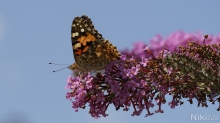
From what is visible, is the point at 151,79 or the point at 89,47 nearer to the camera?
the point at 151,79

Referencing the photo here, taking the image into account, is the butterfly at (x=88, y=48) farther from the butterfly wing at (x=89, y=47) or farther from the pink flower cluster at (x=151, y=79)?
the pink flower cluster at (x=151, y=79)

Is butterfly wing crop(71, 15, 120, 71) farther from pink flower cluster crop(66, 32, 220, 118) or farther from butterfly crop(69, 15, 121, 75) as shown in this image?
pink flower cluster crop(66, 32, 220, 118)

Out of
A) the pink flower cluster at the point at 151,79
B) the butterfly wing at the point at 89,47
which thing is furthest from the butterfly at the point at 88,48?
the pink flower cluster at the point at 151,79

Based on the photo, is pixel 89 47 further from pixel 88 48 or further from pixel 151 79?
pixel 151 79

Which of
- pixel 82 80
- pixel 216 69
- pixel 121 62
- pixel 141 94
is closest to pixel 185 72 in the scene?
pixel 216 69

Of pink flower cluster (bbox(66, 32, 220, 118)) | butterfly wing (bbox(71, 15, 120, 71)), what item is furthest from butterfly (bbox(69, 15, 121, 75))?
pink flower cluster (bbox(66, 32, 220, 118))

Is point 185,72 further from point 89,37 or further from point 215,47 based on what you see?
point 89,37

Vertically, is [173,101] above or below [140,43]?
below

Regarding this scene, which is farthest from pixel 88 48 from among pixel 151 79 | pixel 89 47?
pixel 151 79

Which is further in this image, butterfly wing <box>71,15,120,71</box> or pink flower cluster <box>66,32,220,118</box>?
butterfly wing <box>71,15,120,71</box>
